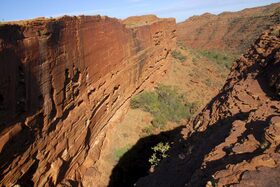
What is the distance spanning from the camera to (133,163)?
1447 cm

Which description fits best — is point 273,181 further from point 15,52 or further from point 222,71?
point 222,71

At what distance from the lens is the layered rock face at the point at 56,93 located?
7508 mm

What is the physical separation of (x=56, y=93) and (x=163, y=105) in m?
11.0

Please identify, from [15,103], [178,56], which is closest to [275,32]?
[15,103]

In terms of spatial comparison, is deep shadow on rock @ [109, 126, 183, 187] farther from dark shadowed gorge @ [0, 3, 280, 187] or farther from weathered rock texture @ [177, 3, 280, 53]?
weathered rock texture @ [177, 3, 280, 53]

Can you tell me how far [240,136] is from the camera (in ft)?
21.1

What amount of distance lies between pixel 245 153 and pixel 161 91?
15399 millimetres

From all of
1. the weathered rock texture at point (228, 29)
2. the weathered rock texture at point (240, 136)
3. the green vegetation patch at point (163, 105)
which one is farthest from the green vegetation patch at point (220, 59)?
the weathered rock texture at point (240, 136)

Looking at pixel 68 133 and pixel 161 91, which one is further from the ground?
pixel 68 133

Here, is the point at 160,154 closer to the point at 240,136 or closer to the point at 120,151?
the point at 120,151

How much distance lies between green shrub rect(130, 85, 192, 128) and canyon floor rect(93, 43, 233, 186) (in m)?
0.34

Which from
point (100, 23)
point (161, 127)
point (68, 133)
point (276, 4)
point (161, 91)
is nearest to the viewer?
point (68, 133)

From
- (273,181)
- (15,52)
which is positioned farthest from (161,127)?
(273,181)

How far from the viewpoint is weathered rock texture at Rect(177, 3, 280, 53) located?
1959 inches
